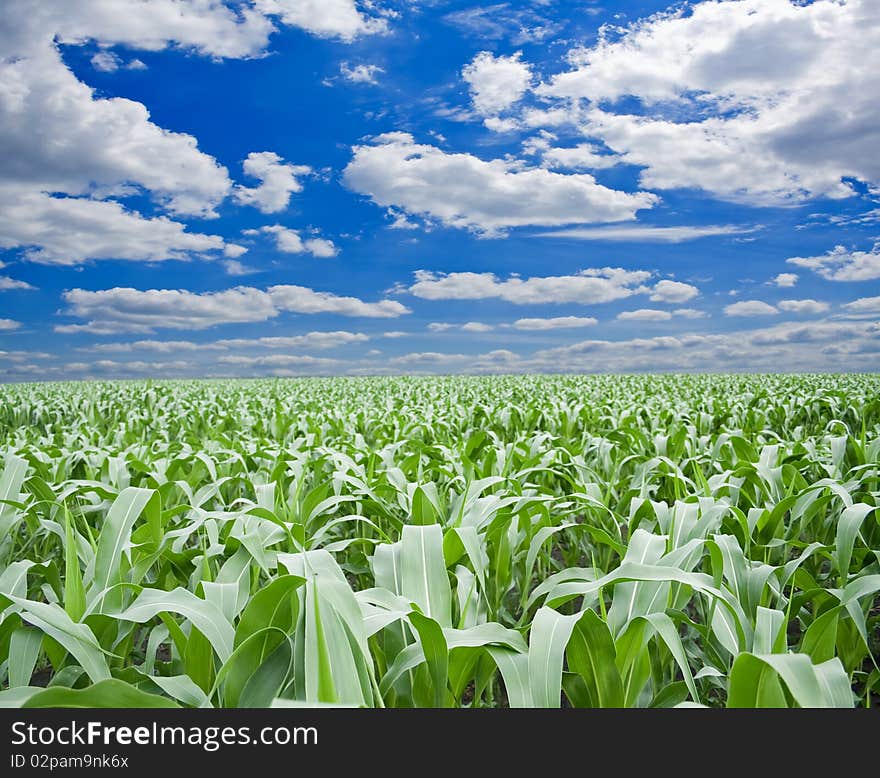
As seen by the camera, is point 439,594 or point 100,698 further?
point 439,594

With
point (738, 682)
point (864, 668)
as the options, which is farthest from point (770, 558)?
point (738, 682)

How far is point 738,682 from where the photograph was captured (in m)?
1.30

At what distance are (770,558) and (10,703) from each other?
318cm

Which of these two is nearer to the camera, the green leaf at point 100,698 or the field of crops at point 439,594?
the green leaf at point 100,698

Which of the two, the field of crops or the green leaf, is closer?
the green leaf

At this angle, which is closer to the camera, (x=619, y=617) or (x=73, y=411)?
(x=619, y=617)

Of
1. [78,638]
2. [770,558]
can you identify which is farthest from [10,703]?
[770,558]
